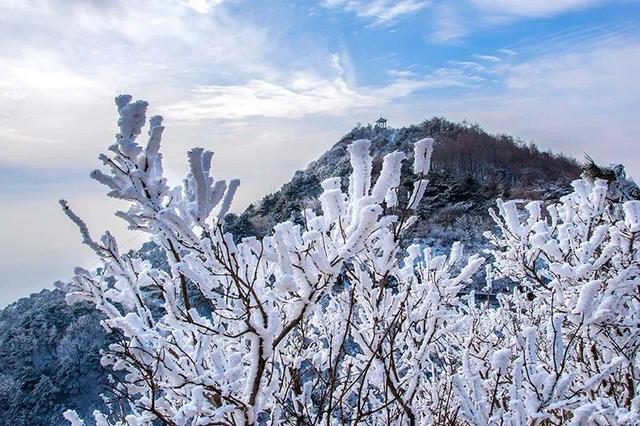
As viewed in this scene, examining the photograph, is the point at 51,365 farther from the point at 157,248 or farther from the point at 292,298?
the point at 292,298

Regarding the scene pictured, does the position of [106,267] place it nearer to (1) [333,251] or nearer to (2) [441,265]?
(1) [333,251]

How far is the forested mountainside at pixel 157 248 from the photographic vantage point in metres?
16.0

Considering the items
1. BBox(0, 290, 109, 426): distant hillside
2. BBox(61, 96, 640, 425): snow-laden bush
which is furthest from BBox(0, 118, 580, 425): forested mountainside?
BBox(61, 96, 640, 425): snow-laden bush

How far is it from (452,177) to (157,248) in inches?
650

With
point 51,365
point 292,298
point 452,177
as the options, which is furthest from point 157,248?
point 452,177

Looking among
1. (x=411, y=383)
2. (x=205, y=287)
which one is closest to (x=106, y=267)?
(x=205, y=287)

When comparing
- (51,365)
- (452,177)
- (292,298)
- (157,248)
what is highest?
(292,298)

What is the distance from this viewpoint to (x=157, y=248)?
53.5 ft

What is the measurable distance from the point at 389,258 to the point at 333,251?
673 mm

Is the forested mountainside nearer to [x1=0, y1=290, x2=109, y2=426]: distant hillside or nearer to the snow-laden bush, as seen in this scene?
[x1=0, y1=290, x2=109, y2=426]: distant hillside

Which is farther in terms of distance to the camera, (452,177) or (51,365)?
(452,177)

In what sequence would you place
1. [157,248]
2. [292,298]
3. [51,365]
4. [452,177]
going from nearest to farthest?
[292,298] → [157,248] → [51,365] → [452,177]

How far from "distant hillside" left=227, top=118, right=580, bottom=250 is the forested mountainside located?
0.07m

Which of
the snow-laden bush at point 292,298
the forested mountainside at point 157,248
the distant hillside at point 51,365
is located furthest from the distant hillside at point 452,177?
the snow-laden bush at point 292,298
